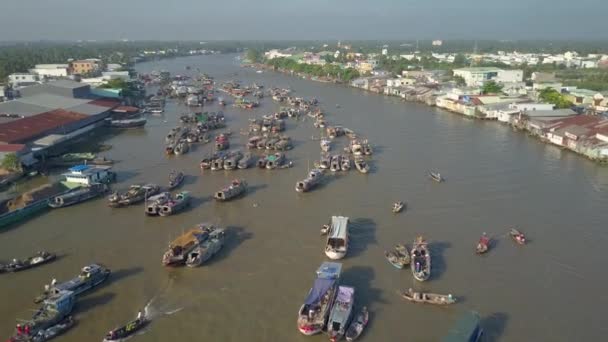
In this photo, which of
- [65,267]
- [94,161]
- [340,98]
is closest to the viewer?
[65,267]

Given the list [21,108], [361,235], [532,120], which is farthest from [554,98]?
[21,108]

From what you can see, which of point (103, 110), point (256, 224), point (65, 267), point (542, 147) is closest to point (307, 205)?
point (256, 224)

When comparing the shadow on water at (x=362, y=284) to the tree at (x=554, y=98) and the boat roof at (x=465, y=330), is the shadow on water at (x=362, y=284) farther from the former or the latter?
the tree at (x=554, y=98)

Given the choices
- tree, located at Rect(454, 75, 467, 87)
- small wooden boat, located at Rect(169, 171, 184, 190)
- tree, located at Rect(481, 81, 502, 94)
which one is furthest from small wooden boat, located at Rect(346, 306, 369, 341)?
tree, located at Rect(454, 75, 467, 87)

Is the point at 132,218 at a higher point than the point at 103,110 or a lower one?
lower

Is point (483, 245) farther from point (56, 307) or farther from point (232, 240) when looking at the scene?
point (56, 307)

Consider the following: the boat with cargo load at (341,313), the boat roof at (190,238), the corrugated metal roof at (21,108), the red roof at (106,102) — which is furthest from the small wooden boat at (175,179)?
the red roof at (106,102)

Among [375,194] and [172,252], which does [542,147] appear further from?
[172,252]

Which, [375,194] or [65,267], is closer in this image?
[65,267]

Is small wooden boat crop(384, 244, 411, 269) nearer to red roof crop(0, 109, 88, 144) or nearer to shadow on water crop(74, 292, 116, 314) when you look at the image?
shadow on water crop(74, 292, 116, 314)
